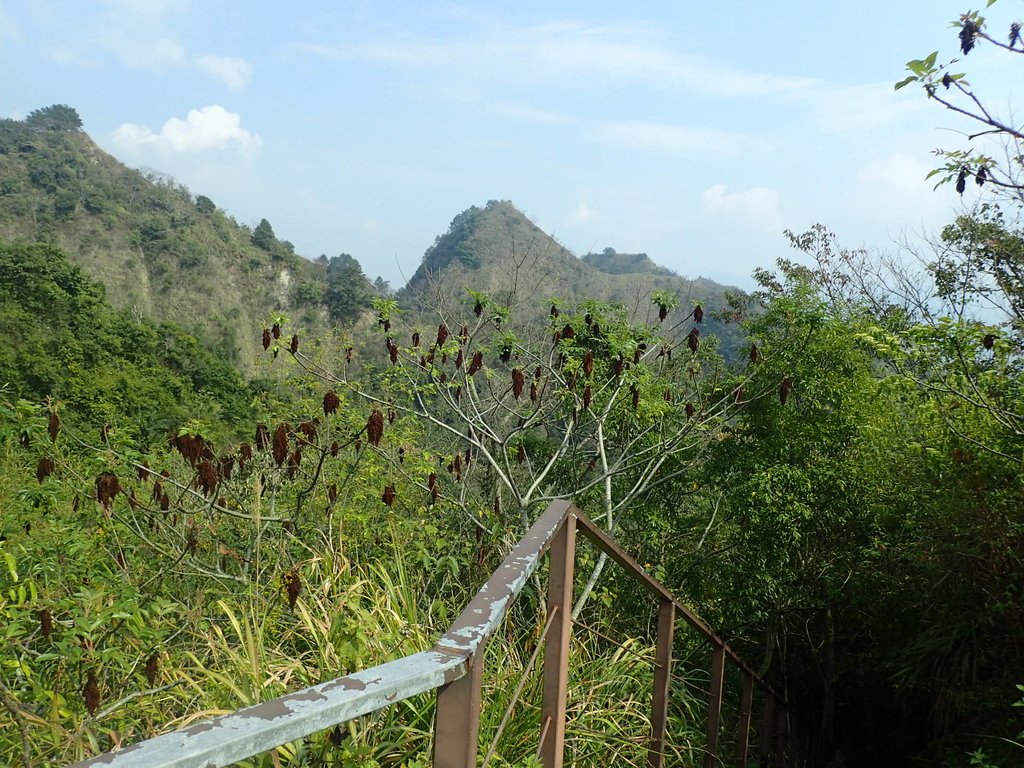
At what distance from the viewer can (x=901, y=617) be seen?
6590mm

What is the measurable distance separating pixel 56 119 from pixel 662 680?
66.1 meters

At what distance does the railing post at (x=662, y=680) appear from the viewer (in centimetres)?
238

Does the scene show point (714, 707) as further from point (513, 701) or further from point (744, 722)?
point (513, 701)

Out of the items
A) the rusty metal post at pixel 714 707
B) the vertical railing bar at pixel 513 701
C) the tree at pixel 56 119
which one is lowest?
the rusty metal post at pixel 714 707

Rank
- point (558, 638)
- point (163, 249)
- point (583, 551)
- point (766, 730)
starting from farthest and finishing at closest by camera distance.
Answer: point (163, 249), point (583, 551), point (766, 730), point (558, 638)

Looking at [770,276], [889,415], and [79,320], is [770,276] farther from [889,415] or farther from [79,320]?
[79,320]

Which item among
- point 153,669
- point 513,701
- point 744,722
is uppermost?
point 513,701

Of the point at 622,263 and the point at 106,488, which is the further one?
the point at 622,263

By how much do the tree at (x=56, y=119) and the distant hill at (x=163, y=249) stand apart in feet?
14.5

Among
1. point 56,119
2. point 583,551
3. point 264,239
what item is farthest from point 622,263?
point 583,551

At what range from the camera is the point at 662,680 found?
7.88 ft

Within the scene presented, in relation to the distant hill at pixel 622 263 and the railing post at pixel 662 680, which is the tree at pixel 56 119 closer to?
the distant hill at pixel 622 263

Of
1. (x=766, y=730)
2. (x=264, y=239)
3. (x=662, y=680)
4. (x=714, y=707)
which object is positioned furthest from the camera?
(x=264, y=239)

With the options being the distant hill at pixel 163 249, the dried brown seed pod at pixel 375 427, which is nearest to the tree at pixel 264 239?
the distant hill at pixel 163 249
